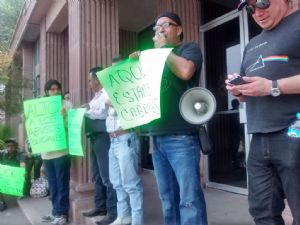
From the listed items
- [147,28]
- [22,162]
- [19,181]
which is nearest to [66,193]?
[19,181]

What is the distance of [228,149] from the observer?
205 inches

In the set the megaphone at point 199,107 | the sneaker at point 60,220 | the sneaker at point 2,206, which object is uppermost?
the megaphone at point 199,107

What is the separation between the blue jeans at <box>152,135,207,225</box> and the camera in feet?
7.79

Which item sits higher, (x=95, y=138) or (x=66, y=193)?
(x=95, y=138)

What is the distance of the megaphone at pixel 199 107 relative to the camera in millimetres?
2391

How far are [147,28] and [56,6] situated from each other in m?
2.16

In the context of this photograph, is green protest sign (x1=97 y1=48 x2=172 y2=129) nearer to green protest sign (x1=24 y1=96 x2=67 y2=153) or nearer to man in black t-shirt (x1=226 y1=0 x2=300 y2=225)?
man in black t-shirt (x1=226 y1=0 x2=300 y2=225)

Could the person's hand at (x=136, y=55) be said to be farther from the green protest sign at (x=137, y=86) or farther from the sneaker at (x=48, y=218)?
the sneaker at (x=48, y=218)

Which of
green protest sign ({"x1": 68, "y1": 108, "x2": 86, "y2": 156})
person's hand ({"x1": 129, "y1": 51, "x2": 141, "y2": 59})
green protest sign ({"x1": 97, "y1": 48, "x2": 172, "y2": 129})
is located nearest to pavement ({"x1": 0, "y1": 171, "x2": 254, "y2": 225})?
green protest sign ({"x1": 68, "y1": 108, "x2": 86, "y2": 156})

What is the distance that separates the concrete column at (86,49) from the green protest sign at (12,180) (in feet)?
2.36

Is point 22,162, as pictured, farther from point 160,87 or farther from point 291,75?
point 291,75

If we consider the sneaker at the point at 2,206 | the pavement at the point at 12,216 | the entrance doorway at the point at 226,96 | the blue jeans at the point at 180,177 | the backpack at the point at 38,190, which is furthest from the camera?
the backpack at the point at 38,190

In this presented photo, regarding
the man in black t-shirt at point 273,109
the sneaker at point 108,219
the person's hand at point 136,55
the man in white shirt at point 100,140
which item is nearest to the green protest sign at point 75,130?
the man in white shirt at point 100,140

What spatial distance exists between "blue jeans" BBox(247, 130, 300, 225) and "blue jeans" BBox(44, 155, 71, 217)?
296 cm
